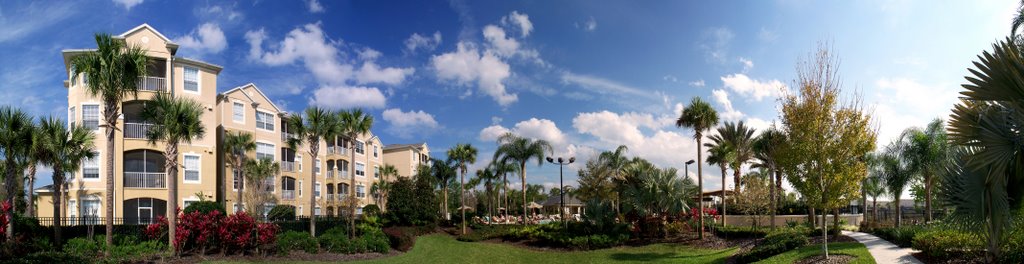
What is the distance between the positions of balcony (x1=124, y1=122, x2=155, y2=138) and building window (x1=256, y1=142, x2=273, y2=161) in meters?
8.71

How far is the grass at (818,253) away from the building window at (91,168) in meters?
35.1

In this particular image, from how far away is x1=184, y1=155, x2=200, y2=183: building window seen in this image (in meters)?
36.0

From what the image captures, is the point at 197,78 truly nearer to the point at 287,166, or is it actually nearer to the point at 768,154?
the point at 287,166

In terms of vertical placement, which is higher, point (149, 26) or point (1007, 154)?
point (149, 26)

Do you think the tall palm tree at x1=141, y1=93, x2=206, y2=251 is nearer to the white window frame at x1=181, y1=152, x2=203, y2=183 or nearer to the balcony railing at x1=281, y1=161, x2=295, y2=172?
the white window frame at x1=181, y1=152, x2=203, y2=183

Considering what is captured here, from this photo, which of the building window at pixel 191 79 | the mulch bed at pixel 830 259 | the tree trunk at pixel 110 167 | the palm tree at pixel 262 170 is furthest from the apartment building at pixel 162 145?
the mulch bed at pixel 830 259

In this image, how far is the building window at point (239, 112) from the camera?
4067 cm

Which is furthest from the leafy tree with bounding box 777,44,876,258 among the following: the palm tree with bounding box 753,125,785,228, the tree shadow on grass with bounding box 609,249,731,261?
the palm tree with bounding box 753,125,785,228

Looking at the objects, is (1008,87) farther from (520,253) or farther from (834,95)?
(520,253)

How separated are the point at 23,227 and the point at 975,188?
29662 mm

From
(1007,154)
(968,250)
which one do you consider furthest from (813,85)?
(1007,154)

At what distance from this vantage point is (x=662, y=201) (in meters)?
29.8

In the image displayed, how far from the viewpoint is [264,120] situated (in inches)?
1722

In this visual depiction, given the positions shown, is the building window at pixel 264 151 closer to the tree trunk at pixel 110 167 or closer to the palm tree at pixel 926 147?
the tree trunk at pixel 110 167
